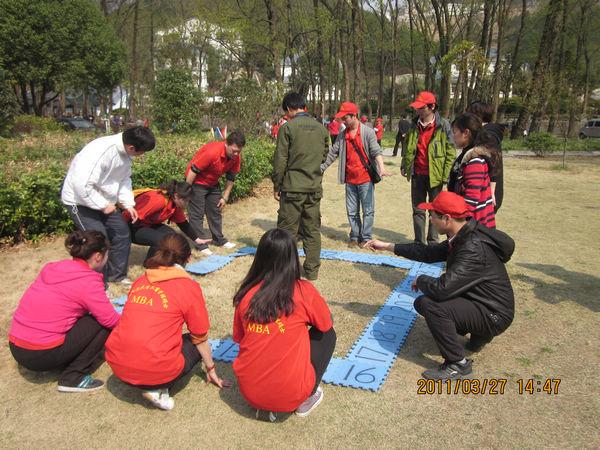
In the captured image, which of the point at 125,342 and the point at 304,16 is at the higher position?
the point at 304,16

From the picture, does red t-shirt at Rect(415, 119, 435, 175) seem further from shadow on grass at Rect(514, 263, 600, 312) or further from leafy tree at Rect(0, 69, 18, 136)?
leafy tree at Rect(0, 69, 18, 136)

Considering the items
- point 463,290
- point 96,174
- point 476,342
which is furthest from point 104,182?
point 476,342

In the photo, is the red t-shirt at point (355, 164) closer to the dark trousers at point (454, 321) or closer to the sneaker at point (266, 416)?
the dark trousers at point (454, 321)

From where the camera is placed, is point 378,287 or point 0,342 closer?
point 0,342

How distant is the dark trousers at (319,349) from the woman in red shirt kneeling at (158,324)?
638 mm

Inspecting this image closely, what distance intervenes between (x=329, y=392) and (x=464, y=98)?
107 feet

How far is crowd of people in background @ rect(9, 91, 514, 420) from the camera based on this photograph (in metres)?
2.52

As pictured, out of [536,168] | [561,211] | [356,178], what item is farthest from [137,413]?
[536,168]

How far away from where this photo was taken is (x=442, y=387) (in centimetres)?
307

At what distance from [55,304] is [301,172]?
2.60 meters

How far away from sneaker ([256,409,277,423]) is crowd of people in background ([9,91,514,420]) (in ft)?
0.10

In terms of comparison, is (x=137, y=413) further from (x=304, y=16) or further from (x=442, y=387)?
(x=304, y=16)

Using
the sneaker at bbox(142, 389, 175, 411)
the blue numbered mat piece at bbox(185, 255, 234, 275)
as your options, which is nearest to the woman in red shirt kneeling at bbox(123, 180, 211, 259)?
the blue numbered mat piece at bbox(185, 255, 234, 275)

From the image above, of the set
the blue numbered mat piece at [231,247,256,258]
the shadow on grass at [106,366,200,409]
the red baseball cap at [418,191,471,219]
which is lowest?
the shadow on grass at [106,366,200,409]
